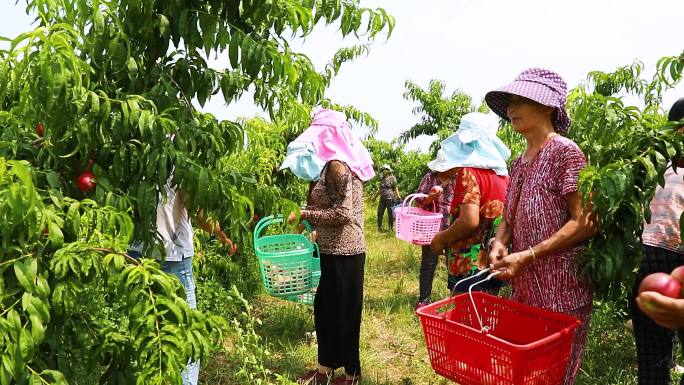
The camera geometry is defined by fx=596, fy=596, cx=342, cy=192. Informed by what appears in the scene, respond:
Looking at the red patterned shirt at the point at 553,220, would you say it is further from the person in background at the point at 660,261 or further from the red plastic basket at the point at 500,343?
the person in background at the point at 660,261

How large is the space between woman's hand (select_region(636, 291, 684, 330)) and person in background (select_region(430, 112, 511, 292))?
4.19ft

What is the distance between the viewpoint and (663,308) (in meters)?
1.62

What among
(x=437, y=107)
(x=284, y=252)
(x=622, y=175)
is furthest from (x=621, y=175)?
(x=437, y=107)

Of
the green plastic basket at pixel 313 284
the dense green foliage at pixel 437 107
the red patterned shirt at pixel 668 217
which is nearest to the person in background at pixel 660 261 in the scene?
the red patterned shirt at pixel 668 217

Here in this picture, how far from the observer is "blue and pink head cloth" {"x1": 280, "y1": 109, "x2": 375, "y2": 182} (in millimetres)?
3313

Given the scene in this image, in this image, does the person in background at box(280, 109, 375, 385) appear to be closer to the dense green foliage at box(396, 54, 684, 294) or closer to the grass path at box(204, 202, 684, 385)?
the grass path at box(204, 202, 684, 385)

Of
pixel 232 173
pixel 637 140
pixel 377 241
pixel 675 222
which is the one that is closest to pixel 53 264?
pixel 232 173

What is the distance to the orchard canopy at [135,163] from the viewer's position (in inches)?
55.6

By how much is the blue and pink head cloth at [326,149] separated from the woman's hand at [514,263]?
1254 mm

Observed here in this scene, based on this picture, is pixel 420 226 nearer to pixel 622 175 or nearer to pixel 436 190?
pixel 436 190

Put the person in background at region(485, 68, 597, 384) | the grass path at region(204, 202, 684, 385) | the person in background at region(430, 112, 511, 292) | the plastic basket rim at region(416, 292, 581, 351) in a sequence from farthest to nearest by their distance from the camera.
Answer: the grass path at region(204, 202, 684, 385) → the person in background at region(430, 112, 511, 292) → the person in background at region(485, 68, 597, 384) → the plastic basket rim at region(416, 292, 581, 351)

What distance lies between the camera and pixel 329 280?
11.3 feet

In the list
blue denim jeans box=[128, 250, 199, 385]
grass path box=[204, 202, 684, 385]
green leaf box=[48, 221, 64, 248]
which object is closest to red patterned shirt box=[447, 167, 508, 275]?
grass path box=[204, 202, 684, 385]

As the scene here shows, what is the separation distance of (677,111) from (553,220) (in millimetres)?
910
